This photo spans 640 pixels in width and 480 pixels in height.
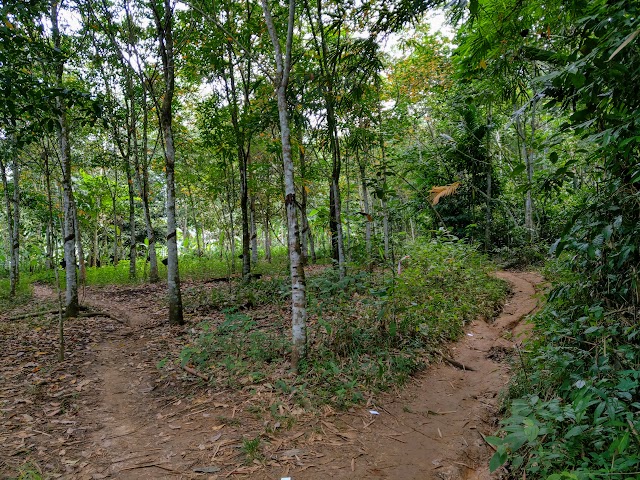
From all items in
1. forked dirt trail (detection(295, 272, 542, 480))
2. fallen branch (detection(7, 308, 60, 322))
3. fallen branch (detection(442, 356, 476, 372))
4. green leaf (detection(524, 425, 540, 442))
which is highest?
fallen branch (detection(7, 308, 60, 322))

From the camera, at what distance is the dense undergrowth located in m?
5.05

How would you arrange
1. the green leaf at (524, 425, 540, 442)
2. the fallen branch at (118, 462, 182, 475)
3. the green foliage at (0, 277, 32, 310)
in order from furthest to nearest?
the green foliage at (0, 277, 32, 310) < the fallen branch at (118, 462, 182, 475) < the green leaf at (524, 425, 540, 442)

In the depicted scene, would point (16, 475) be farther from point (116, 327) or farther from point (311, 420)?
point (116, 327)

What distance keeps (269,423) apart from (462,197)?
14.4 m

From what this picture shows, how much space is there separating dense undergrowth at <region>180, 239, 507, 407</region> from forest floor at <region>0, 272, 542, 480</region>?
276mm

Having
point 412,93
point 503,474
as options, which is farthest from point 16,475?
point 412,93

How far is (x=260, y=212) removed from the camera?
2169cm

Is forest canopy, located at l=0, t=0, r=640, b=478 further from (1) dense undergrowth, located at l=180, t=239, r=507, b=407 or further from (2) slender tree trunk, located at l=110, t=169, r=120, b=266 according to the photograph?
(2) slender tree trunk, located at l=110, t=169, r=120, b=266

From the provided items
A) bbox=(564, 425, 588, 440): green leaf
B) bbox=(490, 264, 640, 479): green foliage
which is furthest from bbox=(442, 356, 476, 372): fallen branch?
bbox=(564, 425, 588, 440): green leaf

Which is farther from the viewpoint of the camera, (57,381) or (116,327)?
(116,327)

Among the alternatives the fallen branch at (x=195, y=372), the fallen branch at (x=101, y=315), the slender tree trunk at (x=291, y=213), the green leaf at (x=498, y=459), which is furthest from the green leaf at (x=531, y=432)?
the fallen branch at (x=101, y=315)

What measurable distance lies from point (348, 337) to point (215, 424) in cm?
245

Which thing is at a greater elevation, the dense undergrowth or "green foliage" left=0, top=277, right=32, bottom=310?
"green foliage" left=0, top=277, right=32, bottom=310

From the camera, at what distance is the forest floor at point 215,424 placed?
3.52m
